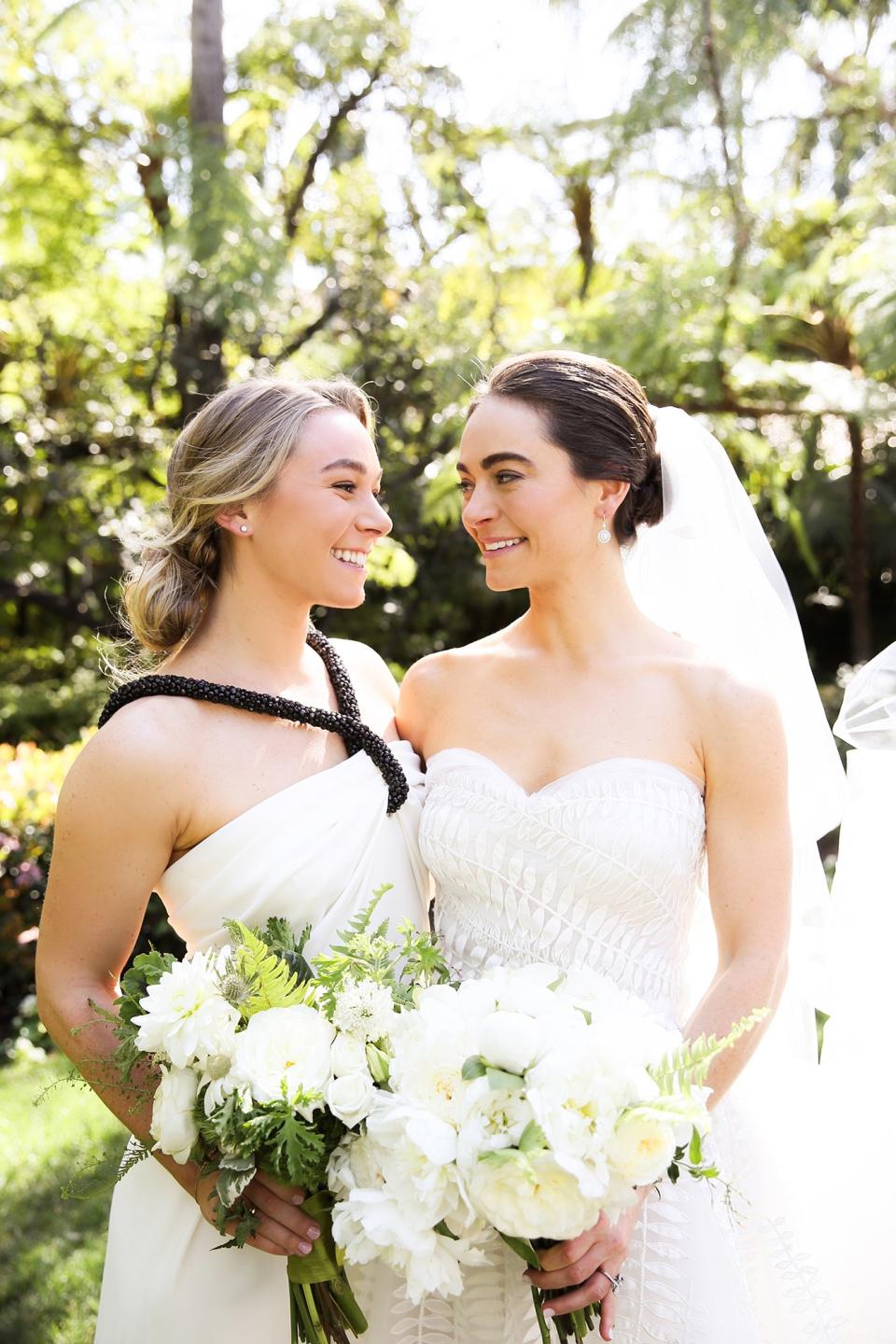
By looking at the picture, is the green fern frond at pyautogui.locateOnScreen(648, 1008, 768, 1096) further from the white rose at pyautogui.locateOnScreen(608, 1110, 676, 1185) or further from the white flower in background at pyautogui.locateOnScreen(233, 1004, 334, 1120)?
the white flower in background at pyautogui.locateOnScreen(233, 1004, 334, 1120)

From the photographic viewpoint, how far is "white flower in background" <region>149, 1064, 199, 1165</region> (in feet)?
6.54

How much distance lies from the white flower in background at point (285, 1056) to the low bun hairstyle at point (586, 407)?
4.89 feet

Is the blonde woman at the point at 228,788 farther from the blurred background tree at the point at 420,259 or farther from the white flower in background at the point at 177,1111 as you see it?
the blurred background tree at the point at 420,259

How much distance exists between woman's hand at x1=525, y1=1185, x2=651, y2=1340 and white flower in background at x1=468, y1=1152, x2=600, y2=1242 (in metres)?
0.19

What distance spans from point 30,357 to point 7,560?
205 centimetres

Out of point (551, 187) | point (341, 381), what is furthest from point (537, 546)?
point (551, 187)

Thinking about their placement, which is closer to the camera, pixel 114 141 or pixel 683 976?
pixel 683 976

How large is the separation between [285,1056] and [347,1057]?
10 centimetres

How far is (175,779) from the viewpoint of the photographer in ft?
8.28

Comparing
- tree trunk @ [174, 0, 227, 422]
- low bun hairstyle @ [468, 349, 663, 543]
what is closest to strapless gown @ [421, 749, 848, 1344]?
low bun hairstyle @ [468, 349, 663, 543]

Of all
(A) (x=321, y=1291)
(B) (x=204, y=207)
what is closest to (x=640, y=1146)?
(A) (x=321, y=1291)

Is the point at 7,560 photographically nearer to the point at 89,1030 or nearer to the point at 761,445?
the point at 761,445

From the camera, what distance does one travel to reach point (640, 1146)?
1.80m

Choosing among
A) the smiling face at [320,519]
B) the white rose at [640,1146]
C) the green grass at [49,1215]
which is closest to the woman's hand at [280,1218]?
the white rose at [640,1146]
